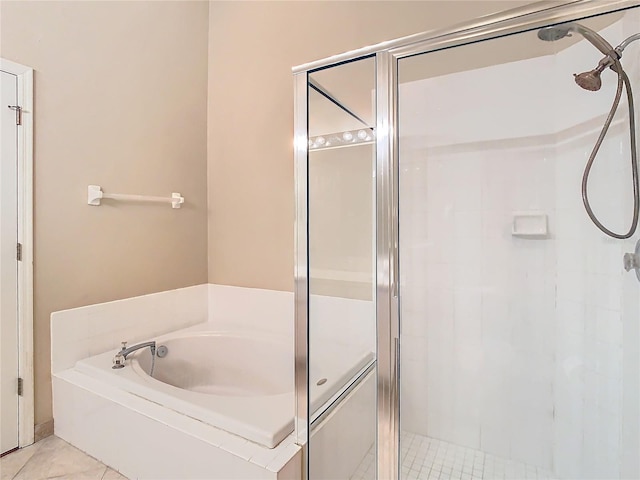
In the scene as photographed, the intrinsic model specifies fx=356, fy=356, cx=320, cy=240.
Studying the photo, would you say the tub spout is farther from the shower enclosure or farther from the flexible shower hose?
the flexible shower hose

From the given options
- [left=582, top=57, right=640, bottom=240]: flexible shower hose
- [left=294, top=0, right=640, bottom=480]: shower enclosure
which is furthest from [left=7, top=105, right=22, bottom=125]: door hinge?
[left=582, top=57, right=640, bottom=240]: flexible shower hose

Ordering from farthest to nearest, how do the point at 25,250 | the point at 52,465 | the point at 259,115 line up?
the point at 259,115 → the point at 25,250 → the point at 52,465

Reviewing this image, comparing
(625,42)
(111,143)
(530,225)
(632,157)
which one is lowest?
(530,225)

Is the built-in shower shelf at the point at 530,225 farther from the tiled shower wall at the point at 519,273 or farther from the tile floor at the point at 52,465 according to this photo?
the tile floor at the point at 52,465

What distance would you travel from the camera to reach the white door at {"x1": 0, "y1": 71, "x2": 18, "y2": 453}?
65.4 inches

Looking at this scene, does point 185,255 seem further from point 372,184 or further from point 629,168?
point 629,168

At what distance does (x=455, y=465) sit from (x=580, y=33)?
1.97 metres

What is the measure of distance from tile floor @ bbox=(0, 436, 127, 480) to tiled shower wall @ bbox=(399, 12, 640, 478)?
1384 millimetres

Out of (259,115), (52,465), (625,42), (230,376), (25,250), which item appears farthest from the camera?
(259,115)

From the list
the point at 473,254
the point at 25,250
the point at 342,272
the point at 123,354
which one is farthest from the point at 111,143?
the point at 473,254

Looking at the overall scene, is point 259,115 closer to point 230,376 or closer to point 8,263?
Answer: point 8,263

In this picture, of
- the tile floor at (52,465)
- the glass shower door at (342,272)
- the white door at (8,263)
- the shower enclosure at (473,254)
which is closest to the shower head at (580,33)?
the shower enclosure at (473,254)

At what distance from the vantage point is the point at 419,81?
5.97 ft

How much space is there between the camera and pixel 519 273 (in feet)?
5.80
